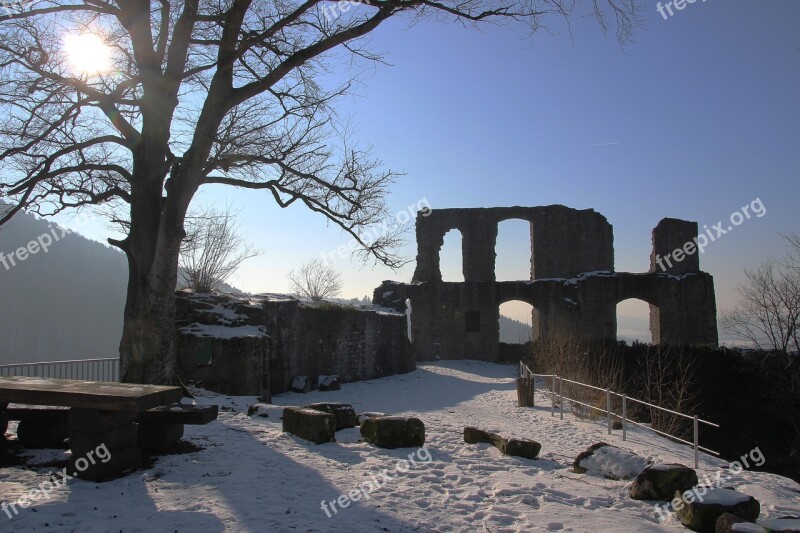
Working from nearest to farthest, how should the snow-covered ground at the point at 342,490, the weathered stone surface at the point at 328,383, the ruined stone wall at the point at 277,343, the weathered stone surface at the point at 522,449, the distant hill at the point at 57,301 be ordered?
the snow-covered ground at the point at 342,490 < the weathered stone surface at the point at 522,449 < the ruined stone wall at the point at 277,343 < the weathered stone surface at the point at 328,383 < the distant hill at the point at 57,301

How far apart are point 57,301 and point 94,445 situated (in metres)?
87.0

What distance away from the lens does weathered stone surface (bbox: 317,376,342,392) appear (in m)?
18.3

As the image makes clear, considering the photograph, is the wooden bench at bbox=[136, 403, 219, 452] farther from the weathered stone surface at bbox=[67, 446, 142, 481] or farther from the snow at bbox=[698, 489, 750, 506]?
the snow at bbox=[698, 489, 750, 506]

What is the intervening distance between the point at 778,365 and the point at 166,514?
66.4 ft

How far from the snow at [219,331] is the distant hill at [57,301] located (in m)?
64.5

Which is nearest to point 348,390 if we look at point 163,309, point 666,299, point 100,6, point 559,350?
point 559,350

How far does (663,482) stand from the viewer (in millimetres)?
5570

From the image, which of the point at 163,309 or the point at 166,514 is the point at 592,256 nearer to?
the point at 163,309

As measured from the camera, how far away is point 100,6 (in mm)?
9781

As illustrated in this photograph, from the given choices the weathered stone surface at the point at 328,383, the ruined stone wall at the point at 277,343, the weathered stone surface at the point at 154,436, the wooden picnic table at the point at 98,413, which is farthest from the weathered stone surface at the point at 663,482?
the weathered stone surface at the point at 328,383

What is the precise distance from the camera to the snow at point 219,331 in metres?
14.4

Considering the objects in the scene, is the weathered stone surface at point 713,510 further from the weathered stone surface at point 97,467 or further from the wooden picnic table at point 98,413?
the weathered stone surface at point 97,467

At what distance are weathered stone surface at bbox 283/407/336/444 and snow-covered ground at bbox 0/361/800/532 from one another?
0.46 feet

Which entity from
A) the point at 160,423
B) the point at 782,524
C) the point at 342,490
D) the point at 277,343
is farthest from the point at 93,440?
the point at 277,343
